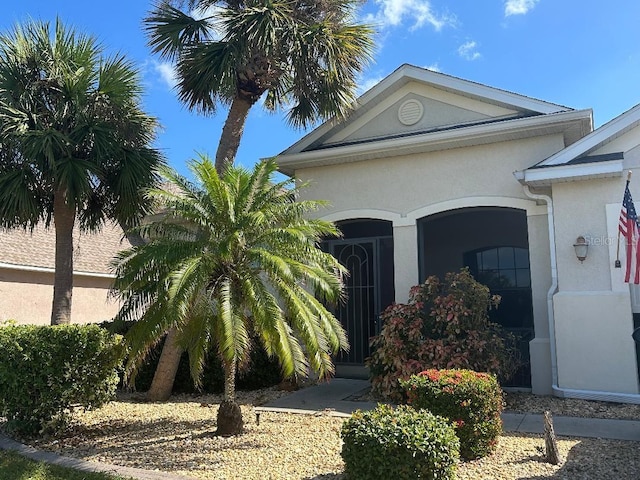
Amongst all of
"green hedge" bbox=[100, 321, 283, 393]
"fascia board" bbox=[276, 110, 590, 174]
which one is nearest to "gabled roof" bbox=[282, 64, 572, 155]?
"fascia board" bbox=[276, 110, 590, 174]

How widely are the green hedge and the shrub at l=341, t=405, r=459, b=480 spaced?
6039 mm

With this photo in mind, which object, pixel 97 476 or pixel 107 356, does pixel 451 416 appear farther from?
pixel 107 356

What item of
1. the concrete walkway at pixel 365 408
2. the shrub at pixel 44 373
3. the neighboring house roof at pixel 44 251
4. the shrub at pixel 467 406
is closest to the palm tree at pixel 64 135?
the shrub at pixel 44 373

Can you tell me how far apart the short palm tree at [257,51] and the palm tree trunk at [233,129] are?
21 millimetres

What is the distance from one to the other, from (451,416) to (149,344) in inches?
149

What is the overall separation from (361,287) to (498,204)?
137 inches

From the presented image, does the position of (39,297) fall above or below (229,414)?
above

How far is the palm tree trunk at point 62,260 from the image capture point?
10.5 m

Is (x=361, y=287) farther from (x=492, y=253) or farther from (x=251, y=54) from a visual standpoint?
(x=251, y=54)

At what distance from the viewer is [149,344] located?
686cm

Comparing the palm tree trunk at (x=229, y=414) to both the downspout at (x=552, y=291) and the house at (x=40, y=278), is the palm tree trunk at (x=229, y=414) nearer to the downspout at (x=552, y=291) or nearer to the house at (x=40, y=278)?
the downspout at (x=552, y=291)

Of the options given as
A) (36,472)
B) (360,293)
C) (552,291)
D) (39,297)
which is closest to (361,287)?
(360,293)

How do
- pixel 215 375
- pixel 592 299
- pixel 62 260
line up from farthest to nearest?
pixel 215 375, pixel 62 260, pixel 592 299

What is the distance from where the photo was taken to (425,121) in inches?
465
